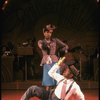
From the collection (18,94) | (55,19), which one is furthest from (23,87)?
(55,19)

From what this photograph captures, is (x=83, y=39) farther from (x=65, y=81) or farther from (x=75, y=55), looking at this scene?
(x=65, y=81)

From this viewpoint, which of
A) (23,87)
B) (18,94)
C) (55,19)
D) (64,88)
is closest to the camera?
(64,88)

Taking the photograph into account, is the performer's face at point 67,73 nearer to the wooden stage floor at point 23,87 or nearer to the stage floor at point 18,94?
the stage floor at point 18,94

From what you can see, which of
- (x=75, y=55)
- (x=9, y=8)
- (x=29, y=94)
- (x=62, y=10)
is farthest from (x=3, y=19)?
(x=29, y=94)

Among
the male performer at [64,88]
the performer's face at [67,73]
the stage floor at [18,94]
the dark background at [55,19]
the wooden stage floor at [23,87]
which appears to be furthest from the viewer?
the dark background at [55,19]

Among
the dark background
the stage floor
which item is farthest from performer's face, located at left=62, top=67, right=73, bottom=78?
the dark background

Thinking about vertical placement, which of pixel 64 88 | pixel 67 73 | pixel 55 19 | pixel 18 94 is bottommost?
pixel 18 94

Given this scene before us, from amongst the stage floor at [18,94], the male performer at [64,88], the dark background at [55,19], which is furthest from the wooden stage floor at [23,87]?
the male performer at [64,88]

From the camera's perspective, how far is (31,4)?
38.3 ft

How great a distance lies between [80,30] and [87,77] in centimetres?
156

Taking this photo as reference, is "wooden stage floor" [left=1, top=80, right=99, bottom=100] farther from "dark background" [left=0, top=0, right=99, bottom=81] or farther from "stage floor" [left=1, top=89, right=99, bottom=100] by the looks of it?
"dark background" [left=0, top=0, right=99, bottom=81]

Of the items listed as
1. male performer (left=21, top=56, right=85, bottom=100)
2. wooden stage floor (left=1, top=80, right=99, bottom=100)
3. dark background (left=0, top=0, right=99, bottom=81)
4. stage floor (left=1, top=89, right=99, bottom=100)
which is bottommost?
stage floor (left=1, top=89, right=99, bottom=100)

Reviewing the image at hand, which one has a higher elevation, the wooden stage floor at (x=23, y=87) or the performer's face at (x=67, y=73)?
the performer's face at (x=67, y=73)

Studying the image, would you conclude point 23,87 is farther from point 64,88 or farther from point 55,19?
point 64,88
